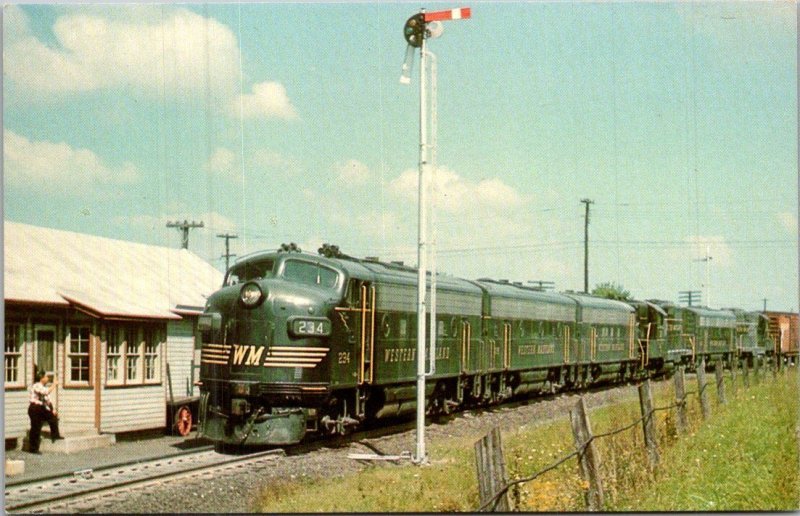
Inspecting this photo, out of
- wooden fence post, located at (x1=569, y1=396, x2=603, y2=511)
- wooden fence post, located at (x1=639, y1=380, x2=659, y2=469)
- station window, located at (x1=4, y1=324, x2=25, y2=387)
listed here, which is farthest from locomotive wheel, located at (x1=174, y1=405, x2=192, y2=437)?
wooden fence post, located at (x1=639, y1=380, x2=659, y2=469)

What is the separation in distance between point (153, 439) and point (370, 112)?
219 inches

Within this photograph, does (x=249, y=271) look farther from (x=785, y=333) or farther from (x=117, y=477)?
(x=785, y=333)

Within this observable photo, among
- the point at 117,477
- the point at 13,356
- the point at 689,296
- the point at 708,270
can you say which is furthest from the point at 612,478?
the point at 13,356

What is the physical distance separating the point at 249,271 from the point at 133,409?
2.49m

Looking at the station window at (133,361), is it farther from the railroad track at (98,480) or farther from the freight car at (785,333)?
the freight car at (785,333)

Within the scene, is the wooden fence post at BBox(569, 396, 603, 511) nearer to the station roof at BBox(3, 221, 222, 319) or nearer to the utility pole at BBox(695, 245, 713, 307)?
the utility pole at BBox(695, 245, 713, 307)

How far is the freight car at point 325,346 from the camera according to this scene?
36.7ft

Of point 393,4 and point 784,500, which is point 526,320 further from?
point 393,4

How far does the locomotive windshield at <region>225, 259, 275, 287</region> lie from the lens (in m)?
12.0

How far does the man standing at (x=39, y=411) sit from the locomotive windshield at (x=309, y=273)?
3507 mm

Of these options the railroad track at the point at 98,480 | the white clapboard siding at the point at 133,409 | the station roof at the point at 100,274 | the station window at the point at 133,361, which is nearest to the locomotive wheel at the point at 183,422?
the white clapboard siding at the point at 133,409

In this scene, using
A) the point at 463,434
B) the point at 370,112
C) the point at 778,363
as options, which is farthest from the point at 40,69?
the point at 778,363

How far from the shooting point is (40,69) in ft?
33.7

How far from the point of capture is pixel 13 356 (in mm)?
10008
